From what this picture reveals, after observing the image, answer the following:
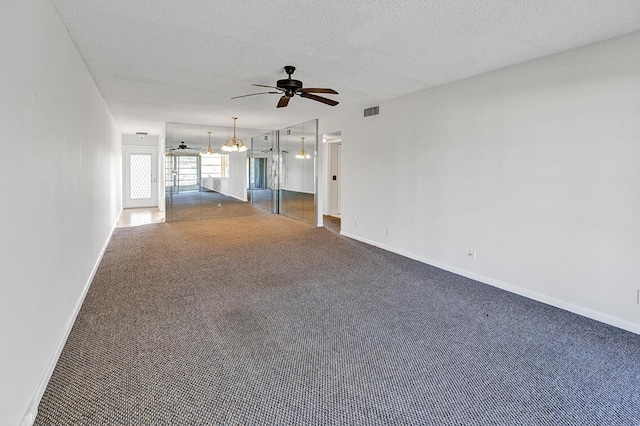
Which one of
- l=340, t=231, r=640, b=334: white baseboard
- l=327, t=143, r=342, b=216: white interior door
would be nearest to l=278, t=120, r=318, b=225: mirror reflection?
l=327, t=143, r=342, b=216: white interior door

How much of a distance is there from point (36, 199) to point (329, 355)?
2.15 meters

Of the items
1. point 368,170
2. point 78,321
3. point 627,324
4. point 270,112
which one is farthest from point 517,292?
point 270,112

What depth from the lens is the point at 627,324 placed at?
2982 millimetres

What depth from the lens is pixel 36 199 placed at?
79.1 inches

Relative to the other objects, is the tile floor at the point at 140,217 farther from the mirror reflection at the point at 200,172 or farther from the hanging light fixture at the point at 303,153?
the hanging light fixture at the point at 303,153

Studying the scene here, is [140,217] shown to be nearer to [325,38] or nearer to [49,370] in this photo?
[49,370]

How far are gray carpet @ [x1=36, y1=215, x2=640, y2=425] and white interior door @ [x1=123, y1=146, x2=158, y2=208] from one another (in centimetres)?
743

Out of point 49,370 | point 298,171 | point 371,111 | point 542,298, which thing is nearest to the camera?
point 49,370

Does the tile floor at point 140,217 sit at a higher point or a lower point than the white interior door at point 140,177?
lower

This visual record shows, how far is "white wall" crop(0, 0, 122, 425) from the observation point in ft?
5.24

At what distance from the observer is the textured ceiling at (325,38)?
255 centimetres

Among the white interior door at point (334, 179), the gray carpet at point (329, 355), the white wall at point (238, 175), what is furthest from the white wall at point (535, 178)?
the white wall at point (238, 175)

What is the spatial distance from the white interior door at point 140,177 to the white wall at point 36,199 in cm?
827

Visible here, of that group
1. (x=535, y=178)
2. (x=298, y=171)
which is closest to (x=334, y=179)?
(x=298, y=171)
